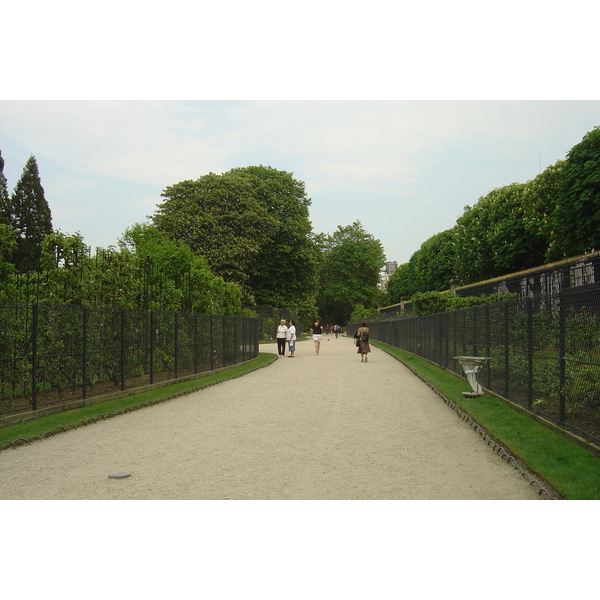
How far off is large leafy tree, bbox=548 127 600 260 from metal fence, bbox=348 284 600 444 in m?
23.4

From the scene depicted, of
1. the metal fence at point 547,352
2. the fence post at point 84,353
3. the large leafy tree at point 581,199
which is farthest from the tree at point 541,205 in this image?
the fence post at point 84,353

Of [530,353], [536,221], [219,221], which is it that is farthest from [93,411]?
[536,221]

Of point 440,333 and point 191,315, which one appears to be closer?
point 191,315

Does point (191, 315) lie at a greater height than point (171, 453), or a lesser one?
greater

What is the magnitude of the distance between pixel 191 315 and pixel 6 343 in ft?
27.2

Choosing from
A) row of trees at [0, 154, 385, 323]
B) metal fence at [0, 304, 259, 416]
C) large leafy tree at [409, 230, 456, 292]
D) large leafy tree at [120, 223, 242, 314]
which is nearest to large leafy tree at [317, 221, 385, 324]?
large leafy tree at [409, 230, 456, 292]

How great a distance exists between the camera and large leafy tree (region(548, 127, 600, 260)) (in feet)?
117

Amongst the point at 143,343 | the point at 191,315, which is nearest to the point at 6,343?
the point at 143,343

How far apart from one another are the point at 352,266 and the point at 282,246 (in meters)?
39.7

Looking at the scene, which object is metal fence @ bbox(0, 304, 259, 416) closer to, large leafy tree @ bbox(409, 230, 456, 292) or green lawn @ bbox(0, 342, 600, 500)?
green lawn @ bbox(0, 342, 600, 500)

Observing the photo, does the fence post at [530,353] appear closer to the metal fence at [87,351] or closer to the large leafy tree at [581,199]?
the metal fence at [87,351]

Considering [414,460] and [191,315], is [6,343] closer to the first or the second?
[414,460]

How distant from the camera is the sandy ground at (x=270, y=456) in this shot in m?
6.20

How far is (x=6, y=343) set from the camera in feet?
34.2
